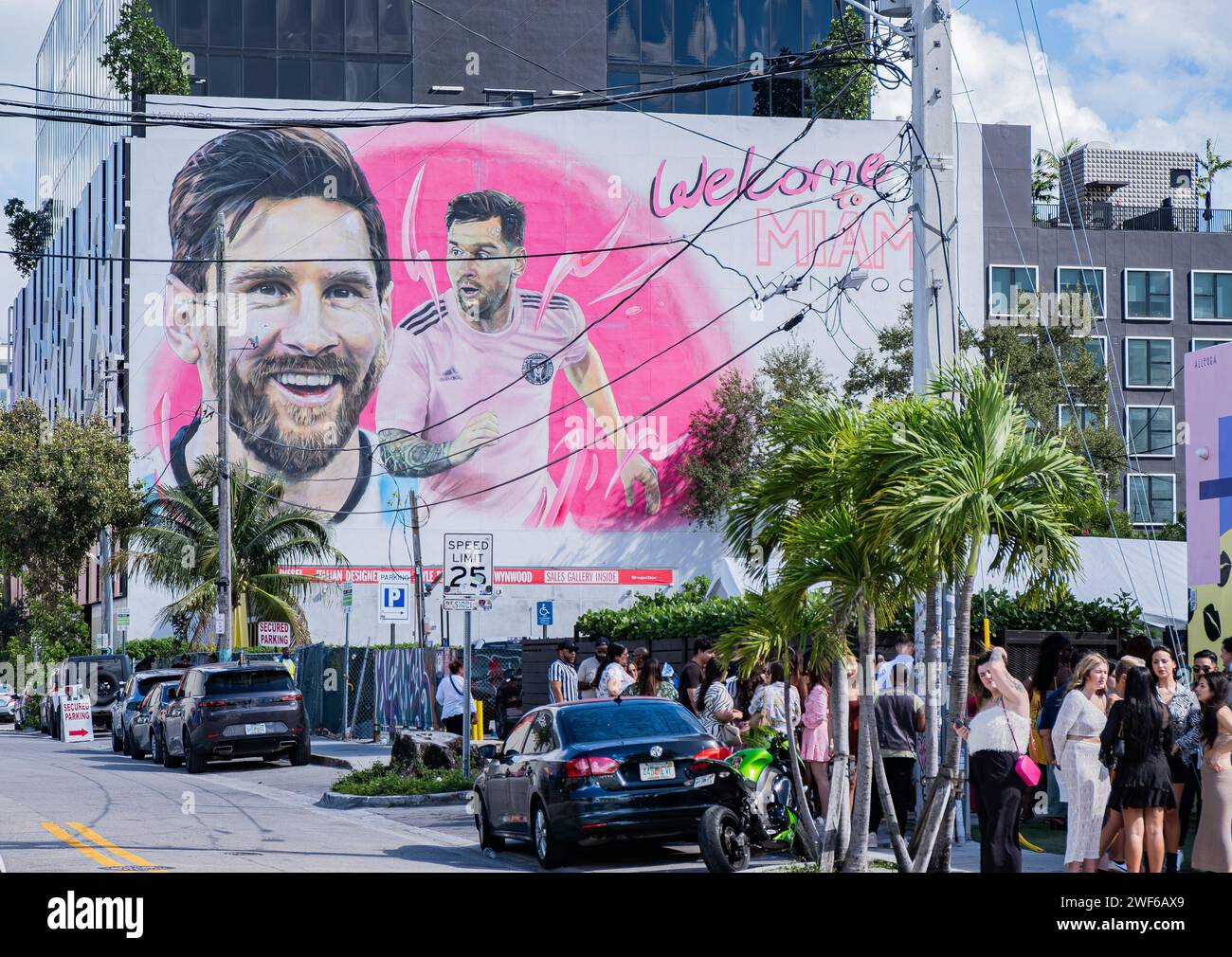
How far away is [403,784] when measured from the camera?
820 inches

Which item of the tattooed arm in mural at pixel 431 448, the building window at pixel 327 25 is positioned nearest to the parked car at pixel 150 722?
the tattooed arm in mural at pixel 431 448

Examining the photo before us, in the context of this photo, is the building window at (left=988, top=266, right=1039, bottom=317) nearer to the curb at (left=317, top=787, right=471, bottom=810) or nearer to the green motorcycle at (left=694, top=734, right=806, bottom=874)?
the curb at (left=317, top=787, right=471, bottom=810)

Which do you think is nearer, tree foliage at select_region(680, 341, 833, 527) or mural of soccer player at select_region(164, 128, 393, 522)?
mural of soccer player at select_region(164, 128, 393, 522)

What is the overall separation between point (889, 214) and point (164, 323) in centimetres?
2814

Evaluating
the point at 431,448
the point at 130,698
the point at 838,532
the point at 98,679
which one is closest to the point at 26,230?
the point at 431,448

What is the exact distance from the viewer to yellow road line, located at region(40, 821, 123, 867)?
13.7 m

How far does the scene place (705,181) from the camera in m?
62.4

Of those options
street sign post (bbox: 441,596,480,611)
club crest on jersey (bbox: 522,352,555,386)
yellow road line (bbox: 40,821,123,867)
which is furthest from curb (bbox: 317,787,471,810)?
club crest on jersey (bbox: 522,352,555,386)

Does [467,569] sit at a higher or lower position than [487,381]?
lower

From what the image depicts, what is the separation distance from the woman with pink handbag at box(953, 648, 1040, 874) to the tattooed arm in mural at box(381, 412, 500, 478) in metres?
49.4

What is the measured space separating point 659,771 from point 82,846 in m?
5.42

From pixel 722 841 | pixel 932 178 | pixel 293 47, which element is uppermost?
pixel 293 47

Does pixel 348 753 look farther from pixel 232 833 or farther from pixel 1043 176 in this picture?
pixel 1043 176
